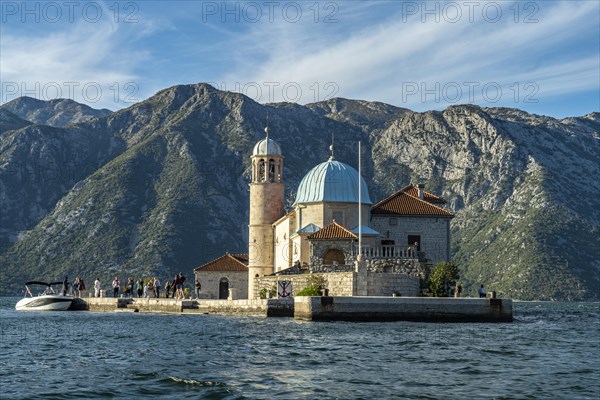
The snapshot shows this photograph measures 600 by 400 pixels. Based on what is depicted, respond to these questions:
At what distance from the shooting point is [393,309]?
48.9 metres

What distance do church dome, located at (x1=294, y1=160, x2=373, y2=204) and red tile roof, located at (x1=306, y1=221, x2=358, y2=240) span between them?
5.09 metres

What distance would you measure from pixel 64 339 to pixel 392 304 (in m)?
17.3

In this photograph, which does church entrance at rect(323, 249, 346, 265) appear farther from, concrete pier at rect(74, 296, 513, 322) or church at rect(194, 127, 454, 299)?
concrete pier at rect(74, 296, 513, 322)

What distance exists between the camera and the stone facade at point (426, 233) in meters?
69.9

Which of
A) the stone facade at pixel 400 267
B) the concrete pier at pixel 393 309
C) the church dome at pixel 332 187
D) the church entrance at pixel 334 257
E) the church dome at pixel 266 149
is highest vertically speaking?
the church dome at pixel 266 149

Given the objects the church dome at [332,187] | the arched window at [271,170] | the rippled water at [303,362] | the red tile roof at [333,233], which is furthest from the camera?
the arched window at [271,170]

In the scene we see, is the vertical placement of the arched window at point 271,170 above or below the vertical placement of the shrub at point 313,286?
above

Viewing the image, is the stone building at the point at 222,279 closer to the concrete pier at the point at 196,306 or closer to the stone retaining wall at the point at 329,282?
the concrete pier at the point at 196,306

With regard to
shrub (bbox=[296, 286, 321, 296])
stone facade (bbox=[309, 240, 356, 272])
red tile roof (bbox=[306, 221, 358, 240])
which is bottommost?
shrub (bbox=[296, 286, 321, 296])

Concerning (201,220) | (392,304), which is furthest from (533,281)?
(392,304)

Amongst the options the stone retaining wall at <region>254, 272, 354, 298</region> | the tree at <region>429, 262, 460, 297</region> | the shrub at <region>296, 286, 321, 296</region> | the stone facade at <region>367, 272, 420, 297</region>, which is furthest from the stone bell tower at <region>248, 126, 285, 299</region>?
the stone facade at <region>367, 272, 420, 297</region>

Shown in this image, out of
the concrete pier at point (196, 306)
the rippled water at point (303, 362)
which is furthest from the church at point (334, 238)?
the rippled water at point (303, 362)

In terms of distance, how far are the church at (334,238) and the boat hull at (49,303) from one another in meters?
11.7

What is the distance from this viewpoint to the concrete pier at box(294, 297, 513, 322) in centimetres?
4884
